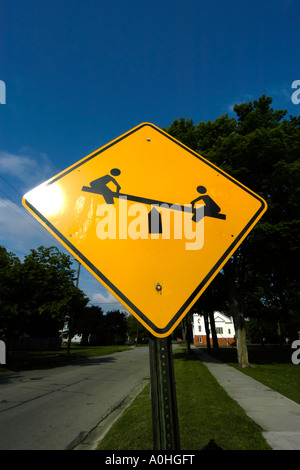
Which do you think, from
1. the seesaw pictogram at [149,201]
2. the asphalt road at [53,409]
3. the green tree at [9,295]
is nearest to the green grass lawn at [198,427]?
the asphalt road at [53,409]

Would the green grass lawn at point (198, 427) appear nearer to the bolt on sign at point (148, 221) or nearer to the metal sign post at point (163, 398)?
the metal sign post at point (163, 398)

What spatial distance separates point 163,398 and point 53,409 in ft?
23.0

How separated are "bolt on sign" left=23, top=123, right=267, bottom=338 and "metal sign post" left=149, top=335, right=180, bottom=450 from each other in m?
0.11

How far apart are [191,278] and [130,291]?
35 cm

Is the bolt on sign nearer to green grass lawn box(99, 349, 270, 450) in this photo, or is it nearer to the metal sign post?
the metal sign post

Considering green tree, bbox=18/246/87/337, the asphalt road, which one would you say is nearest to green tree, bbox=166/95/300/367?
the asphalt road

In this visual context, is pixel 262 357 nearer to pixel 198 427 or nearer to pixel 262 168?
pixel 262 168

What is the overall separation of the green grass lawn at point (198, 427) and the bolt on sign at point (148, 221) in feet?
11.8

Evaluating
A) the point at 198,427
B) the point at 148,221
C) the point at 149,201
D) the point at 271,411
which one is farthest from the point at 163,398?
the point at 271,411

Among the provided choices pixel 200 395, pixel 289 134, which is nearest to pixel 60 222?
pixel 200 395

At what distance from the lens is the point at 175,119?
16188 mm

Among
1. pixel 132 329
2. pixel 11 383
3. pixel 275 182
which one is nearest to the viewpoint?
pixel 11 383

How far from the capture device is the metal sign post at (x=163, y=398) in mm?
1293

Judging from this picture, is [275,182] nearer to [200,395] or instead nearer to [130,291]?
[200,395]
